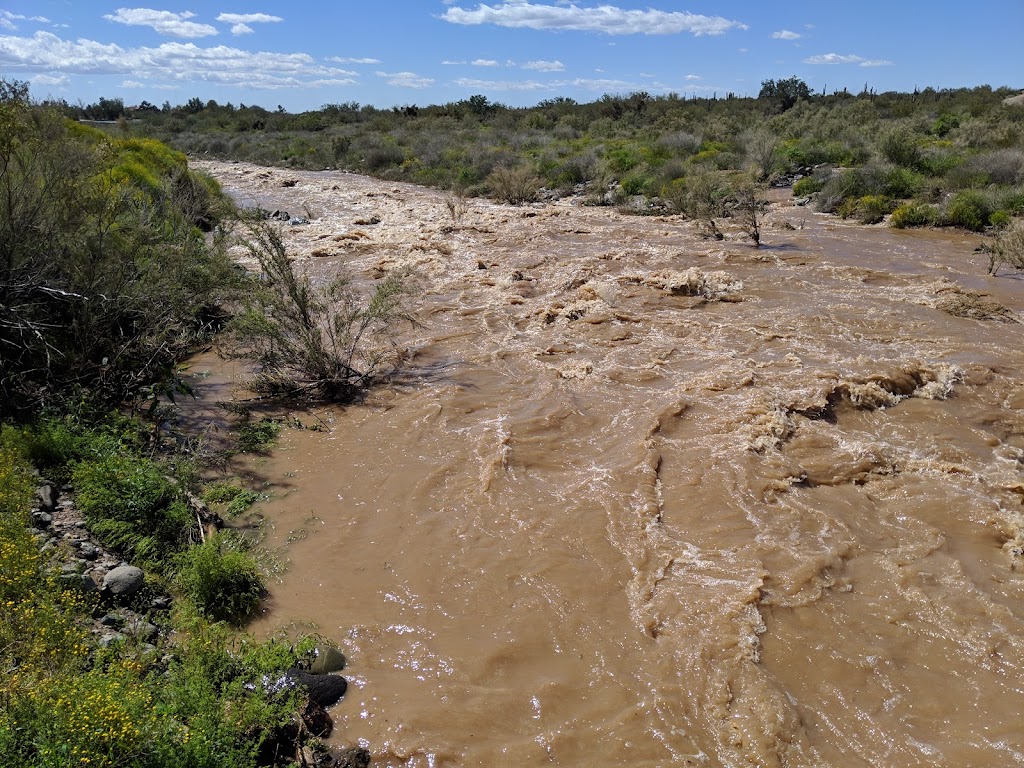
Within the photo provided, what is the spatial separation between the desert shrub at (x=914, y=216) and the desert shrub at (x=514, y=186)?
11355 mm

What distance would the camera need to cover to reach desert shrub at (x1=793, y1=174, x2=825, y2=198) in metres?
21.7

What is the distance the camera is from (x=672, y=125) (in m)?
35.9

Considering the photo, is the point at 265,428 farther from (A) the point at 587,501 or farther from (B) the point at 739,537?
(B) the point at 739,537

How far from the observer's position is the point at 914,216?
57.1 ft

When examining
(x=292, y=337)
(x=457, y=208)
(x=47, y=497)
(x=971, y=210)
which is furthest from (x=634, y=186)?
(x=47, y=497)

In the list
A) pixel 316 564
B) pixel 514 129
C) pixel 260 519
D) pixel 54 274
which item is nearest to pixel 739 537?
pixel 316 564

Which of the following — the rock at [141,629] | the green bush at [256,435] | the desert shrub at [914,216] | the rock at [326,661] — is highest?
the desert shrub at [914,216]

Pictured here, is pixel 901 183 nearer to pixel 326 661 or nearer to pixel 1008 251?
pixel 1008 251

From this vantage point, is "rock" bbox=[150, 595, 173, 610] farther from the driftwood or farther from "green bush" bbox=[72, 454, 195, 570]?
the driftwood

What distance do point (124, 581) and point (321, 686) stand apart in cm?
172

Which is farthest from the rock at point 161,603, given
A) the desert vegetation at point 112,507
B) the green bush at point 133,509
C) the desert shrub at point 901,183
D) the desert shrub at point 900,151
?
the desert shrub at point 900,151

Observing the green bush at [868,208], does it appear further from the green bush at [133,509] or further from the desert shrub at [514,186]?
the green bush at [133,509]

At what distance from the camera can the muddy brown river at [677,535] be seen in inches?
172

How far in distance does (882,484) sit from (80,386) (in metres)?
8.39
